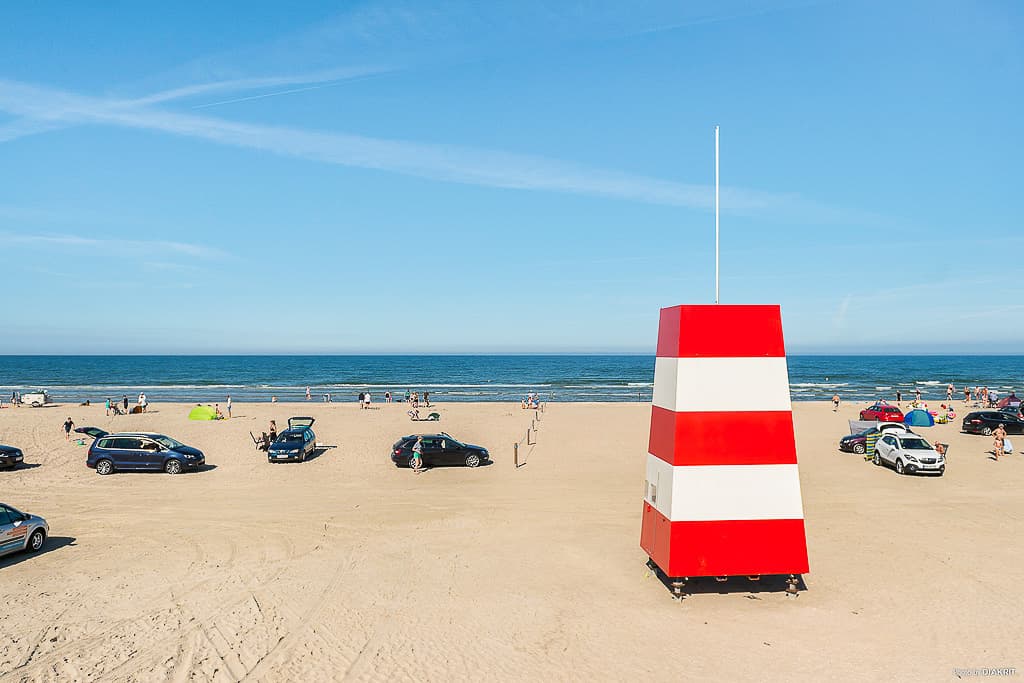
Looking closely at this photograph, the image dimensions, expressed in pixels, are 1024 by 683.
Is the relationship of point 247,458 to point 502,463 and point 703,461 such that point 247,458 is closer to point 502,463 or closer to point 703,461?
point 502,463

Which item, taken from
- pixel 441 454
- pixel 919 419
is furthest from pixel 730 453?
pixel 919 419

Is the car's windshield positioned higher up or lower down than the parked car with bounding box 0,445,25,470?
higher up

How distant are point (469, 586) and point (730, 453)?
5.58 m

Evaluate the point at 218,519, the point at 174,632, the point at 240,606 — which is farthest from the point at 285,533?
the point at 174,632

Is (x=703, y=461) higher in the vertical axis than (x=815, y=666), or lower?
higher

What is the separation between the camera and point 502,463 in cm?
2661

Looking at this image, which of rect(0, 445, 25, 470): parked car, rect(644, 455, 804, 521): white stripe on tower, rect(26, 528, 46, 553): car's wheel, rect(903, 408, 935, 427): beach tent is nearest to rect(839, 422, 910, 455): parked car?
rect(903, 408, 935, 427): beach tent

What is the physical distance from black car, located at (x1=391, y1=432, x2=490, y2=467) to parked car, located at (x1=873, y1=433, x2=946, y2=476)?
15.6m

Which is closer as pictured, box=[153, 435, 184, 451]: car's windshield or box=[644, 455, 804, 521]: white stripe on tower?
box=[644, 455, 804, 521]: white stripe on tower

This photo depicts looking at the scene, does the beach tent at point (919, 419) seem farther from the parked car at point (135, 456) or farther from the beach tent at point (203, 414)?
the beach tent at point (203, 414)

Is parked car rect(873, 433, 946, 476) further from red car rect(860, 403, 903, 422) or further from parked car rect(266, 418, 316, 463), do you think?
parked car rect(266, 418, 316, 463)

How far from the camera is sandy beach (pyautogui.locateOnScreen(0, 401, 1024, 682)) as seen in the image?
955 cm

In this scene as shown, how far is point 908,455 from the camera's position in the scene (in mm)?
23656

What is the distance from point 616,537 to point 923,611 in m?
6.38
